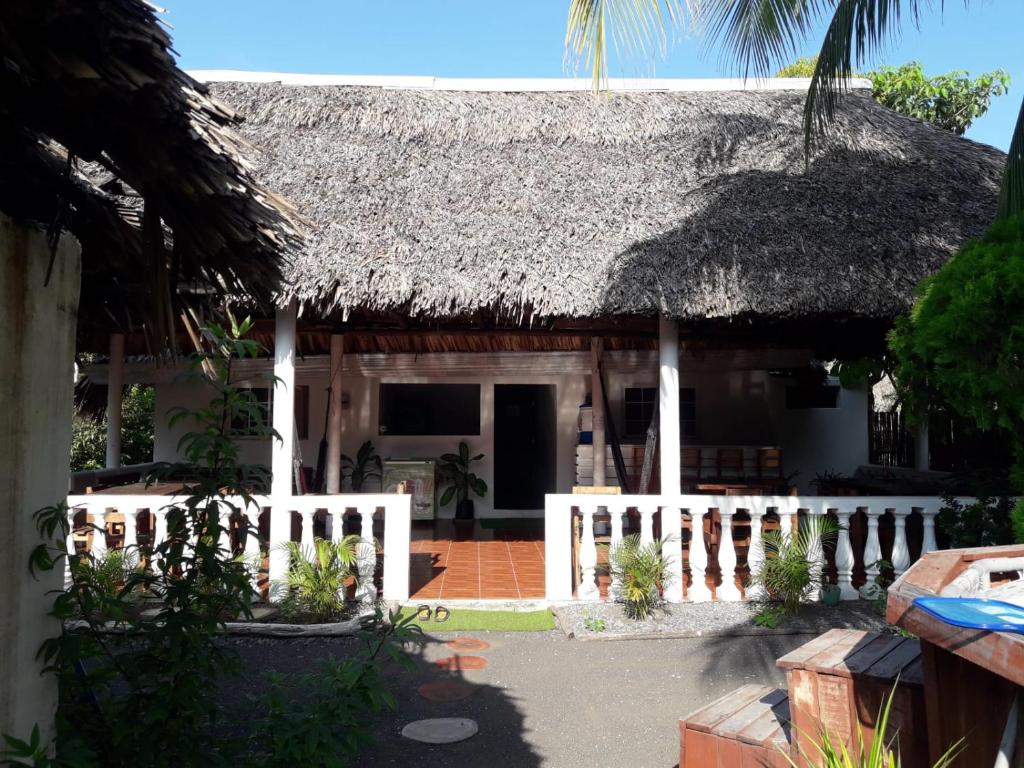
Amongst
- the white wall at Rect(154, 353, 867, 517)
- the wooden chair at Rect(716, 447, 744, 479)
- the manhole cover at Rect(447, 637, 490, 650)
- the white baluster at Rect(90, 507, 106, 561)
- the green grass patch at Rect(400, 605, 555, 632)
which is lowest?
the manhole cover at Rect(447, 637, 490, 650)

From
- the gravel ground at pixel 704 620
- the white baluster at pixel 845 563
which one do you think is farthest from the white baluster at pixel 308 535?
the white baluster at pixel 845 563

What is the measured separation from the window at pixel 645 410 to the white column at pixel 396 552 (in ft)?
16.3

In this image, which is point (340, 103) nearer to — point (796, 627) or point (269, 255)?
point (269, 255)

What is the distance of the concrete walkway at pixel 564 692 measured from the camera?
3.32 meters

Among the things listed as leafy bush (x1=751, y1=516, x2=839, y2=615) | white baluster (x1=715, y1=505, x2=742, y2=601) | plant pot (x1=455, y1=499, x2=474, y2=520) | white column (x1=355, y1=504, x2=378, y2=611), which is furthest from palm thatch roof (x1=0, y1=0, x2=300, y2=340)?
plant pot (x1=455, y1=499, x2=474, y2=520)

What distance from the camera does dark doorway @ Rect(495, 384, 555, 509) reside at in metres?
10.7

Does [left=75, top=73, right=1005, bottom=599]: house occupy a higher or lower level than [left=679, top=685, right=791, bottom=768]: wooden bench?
higher

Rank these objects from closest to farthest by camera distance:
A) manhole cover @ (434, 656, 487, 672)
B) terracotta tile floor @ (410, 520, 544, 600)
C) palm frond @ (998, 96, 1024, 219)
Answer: manhole cover @ (434, 656, 487, 672) → palm frond @ (998, 96, 1024, 219) → terracotta tile floor @ (410, 520, 544, 600)

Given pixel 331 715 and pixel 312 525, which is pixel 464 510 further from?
pixel 331 715

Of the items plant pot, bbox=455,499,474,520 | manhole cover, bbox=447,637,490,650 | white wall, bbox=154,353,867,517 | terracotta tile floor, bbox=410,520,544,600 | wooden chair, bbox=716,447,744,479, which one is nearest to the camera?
manhole cover, bbox=447,637,490,650

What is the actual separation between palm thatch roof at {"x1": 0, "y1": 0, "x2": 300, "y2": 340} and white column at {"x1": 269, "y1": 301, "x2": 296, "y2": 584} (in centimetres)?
262

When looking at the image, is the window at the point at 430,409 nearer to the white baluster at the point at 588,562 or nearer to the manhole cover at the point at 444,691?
the white baluster at the point at 588,562

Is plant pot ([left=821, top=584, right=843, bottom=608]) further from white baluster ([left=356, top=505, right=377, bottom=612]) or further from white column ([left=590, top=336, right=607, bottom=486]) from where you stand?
white baluster ([left=356, top=505, right=377, bottom=612])

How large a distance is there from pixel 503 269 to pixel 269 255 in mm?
3066
